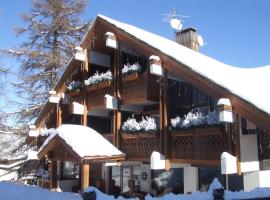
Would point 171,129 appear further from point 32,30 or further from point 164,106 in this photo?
point 32,30

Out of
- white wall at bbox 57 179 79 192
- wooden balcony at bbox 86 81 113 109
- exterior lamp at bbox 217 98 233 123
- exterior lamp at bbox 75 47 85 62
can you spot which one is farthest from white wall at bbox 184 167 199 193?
white wall at bbox 57 179 79 192

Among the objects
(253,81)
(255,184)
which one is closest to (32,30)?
(253,81)

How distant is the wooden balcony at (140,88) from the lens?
538 inches

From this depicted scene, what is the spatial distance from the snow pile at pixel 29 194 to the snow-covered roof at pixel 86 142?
7.44ft

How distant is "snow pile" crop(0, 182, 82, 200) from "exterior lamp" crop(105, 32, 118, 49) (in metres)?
6.46

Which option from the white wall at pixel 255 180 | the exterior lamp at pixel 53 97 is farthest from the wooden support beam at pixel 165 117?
the exterior lamp at pixel 53 97

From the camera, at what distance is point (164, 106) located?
42.6ft

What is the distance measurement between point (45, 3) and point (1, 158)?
39.6 ft

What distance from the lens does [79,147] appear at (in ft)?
43.7

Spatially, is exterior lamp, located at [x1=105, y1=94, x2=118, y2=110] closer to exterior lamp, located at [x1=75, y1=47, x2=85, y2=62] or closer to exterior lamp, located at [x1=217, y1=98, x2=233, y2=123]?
exterior lamp, located at [x1=75, y1=47, x2=85, y2=62]

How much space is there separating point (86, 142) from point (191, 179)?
4.28 meters

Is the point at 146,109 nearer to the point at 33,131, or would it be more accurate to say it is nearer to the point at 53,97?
the point at 53,97

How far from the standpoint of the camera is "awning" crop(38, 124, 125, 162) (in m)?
13.1

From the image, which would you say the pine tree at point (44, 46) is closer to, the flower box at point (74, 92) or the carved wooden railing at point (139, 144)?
the flower box at point (74, 92)
